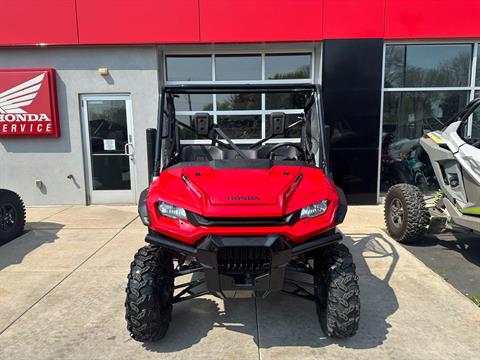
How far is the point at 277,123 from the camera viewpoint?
358 cm

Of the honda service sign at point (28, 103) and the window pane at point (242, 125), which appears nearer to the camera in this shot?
the honda service sign at point (28, 103)

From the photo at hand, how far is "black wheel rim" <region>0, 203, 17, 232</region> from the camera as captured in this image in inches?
208

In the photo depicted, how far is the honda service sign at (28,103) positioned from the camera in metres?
7.23

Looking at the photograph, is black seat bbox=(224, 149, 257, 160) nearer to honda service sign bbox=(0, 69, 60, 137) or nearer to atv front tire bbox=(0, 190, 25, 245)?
atv front tire bbox=(0, 190, 25, 245)

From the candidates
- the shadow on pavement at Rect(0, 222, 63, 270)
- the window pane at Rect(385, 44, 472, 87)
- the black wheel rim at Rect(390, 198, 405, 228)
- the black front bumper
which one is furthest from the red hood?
the window pane at Rect(385, 44, 472, 87)

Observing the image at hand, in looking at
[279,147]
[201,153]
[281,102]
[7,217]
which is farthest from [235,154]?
[281,102]

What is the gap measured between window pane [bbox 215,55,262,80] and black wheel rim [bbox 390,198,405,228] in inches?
151

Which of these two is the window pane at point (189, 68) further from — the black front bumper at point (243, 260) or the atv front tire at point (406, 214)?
the black front bumper at point (243, 260)

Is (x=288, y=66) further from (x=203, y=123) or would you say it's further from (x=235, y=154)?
(x=203, y=123)

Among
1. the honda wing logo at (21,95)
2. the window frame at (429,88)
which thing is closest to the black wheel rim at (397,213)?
the window frame at (429,88)

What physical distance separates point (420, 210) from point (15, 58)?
766 cm

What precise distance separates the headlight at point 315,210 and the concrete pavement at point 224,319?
3.28 feet

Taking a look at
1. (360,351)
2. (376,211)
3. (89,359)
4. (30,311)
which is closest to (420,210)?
(376,211)

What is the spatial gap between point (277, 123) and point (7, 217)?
427 cm
